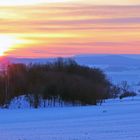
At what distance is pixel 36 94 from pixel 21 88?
8.00 meters

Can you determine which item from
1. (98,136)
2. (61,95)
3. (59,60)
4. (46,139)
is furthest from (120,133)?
(59,60)

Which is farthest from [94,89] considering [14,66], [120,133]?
[120,133]

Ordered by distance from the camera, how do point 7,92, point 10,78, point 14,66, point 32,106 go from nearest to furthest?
point 32,106
point 7,92
point 10,78
point 14,66

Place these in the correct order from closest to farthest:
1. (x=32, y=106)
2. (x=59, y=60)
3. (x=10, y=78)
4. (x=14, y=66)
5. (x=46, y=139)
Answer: (x=46, y=139) < (x=32, y=106) < (x=10, y=78) < (x=14, y=66) < (x=59, y=60)

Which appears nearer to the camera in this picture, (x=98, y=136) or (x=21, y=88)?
(x=98, y=136)

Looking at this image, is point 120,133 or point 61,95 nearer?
point 120,133

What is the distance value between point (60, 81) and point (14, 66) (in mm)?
15995

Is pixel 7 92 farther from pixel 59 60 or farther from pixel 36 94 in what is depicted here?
pixel 59 60

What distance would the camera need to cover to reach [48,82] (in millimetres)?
84188

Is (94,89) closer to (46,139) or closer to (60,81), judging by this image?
(60,81)

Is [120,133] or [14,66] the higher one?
[14,66]

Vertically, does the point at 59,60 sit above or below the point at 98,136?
above

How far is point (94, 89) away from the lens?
281 feet

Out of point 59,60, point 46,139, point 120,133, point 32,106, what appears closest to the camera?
point 46,139
